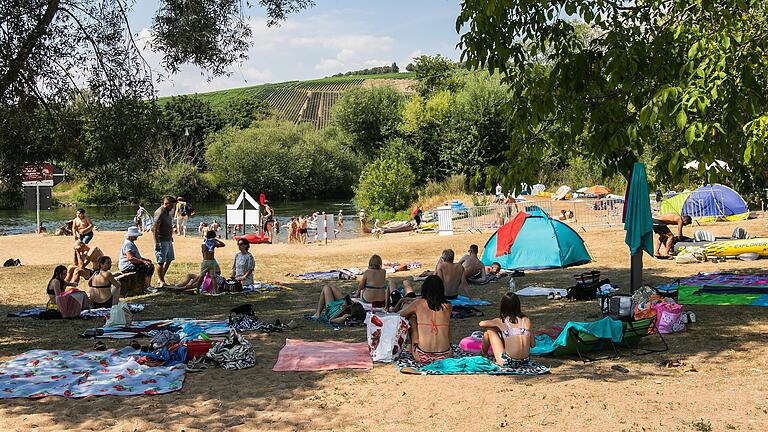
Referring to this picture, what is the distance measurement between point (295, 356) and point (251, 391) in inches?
49.7

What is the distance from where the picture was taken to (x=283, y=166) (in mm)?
62125

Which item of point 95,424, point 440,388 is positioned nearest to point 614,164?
point 440,388

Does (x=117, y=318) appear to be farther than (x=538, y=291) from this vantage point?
No

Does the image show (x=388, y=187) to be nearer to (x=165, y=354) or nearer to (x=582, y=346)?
(x=582, y=346)

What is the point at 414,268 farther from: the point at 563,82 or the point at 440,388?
the point at 440,388

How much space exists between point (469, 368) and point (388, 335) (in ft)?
3.37

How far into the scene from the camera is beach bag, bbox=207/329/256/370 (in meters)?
7.69

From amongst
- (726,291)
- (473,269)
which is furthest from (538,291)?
(726,291)

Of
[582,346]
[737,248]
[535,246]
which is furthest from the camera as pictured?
[535,246]

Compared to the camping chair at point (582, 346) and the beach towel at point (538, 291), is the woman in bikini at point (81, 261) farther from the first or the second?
A: the camping chair at point (582, 346)

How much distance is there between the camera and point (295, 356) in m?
8.04

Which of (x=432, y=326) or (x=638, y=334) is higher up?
(x=432, y=326)

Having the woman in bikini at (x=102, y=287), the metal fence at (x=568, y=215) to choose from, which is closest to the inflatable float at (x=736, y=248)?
the metal fence at (x=568, y=215)

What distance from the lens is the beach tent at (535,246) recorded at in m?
16.4
